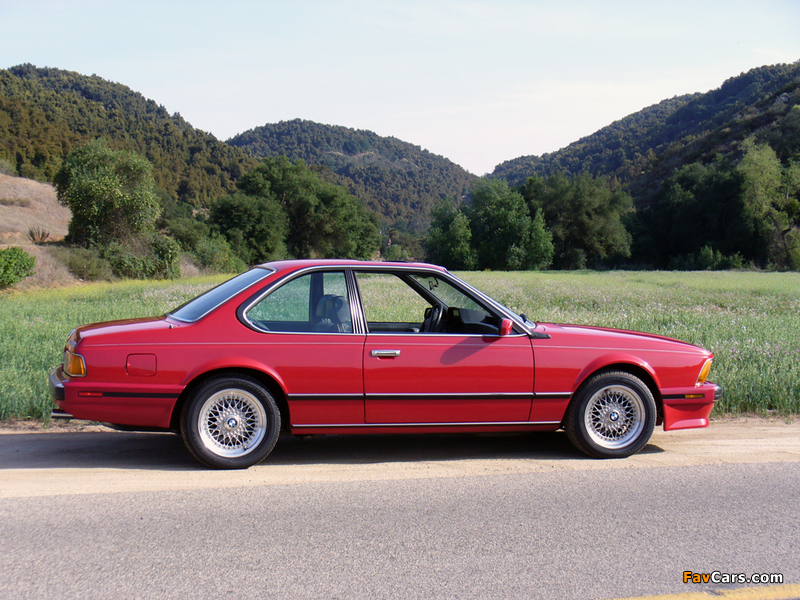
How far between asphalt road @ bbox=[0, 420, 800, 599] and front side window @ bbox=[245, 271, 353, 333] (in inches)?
45.5

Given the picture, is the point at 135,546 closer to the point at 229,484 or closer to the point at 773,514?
the point at 229,484

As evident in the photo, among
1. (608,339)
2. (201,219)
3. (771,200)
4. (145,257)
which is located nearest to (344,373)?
(608,339)

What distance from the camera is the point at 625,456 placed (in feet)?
16.6

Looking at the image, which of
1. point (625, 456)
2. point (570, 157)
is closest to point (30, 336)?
point (625, 456)

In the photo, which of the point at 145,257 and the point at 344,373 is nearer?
the point at 344,373

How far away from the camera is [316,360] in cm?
457

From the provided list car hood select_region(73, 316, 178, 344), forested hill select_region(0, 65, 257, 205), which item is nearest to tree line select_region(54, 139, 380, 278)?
forested hill select_region(0, 65, 257, 205)

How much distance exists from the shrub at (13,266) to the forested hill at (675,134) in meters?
71.2

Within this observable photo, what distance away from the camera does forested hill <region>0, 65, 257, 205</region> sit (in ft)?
268

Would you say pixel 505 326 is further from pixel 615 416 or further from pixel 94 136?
pixel 94 136

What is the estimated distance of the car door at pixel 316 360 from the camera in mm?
4555

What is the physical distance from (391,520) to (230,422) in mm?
1587

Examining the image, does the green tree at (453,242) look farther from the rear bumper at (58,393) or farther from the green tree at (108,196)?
the rear bumper at (58,393)

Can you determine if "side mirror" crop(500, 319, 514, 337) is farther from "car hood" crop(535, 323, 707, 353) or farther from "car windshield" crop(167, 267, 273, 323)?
"car windshield" crop(167, 267, 273, 323)
